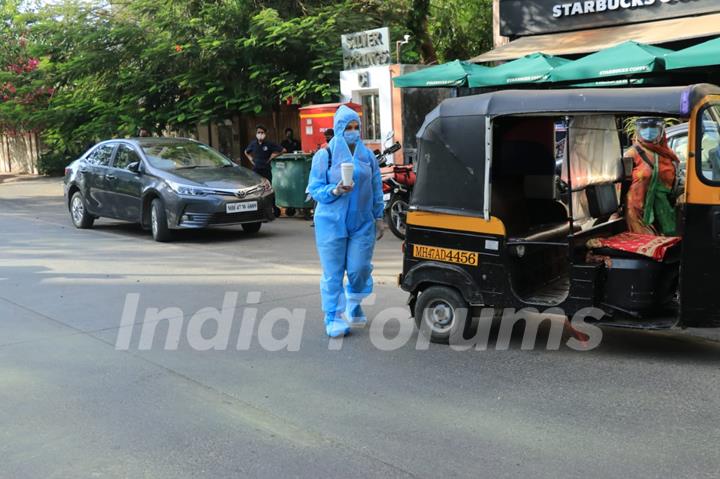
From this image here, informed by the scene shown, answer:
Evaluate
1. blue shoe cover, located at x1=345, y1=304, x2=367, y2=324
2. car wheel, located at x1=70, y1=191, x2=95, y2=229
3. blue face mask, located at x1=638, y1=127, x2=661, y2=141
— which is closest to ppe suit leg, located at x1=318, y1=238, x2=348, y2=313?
blue shoe cover, located at x1=345, y1=304, x2=367, y2=324

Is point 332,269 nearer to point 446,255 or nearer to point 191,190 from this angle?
point 446,255

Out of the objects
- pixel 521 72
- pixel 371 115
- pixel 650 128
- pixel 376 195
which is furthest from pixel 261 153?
pixel 650 128

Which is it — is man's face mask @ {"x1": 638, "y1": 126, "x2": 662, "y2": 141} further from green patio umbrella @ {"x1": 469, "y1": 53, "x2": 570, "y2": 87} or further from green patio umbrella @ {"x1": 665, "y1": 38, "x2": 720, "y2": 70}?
green patio umbrella @ {"x1": 469, "y1": 53, "x2": 570, "y2": 87}

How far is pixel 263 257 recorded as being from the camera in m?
10.3

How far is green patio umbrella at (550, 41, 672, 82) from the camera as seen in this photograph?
1066 cm

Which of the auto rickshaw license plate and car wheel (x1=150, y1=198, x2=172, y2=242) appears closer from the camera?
the auto rickshaw license plate

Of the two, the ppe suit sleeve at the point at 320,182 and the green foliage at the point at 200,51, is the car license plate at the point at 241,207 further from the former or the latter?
the green foliage at the point at 200,51

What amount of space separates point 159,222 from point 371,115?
6.76 metres

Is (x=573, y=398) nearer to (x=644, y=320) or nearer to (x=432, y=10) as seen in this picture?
(x=644, y=320)

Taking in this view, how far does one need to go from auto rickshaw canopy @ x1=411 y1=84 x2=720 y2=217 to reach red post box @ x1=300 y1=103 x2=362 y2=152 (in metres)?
9.53

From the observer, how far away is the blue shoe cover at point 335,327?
630cm

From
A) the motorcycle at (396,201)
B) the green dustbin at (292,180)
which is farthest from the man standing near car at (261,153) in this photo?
the motorcycle at (396,201)

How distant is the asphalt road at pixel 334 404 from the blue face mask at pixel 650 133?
1584 mm

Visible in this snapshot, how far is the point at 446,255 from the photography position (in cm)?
590
